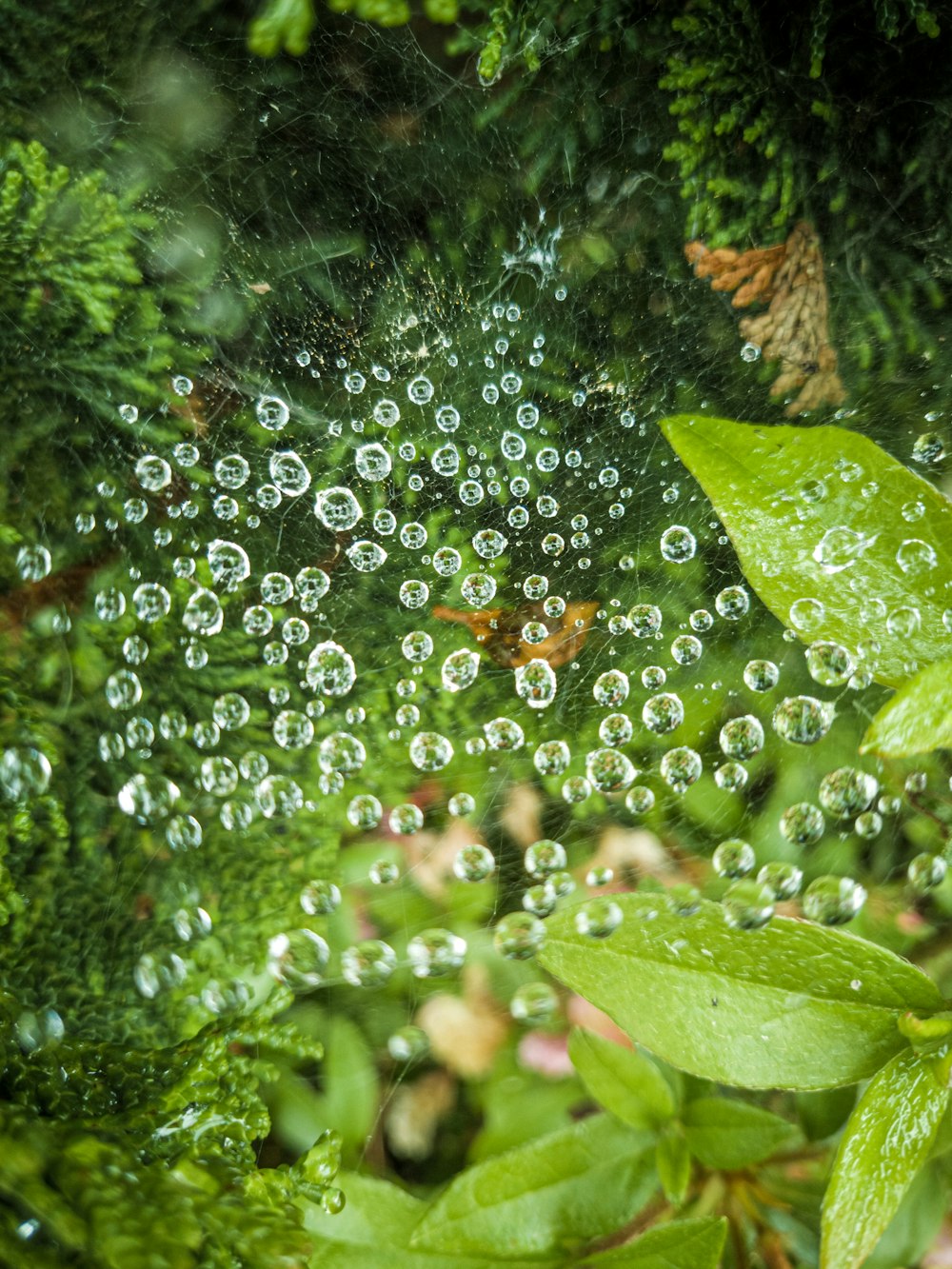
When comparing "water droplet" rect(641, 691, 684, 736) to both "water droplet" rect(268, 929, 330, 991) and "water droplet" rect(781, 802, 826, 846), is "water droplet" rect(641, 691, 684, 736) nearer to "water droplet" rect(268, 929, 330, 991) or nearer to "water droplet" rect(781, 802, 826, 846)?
"water droplet" rect(781, 802, 826, 846)

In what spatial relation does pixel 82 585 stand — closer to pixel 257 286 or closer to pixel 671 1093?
pixel 257 286

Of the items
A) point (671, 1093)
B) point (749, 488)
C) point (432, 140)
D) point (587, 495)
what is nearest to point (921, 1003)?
point (671, 1093)

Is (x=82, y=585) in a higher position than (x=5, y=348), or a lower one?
lower

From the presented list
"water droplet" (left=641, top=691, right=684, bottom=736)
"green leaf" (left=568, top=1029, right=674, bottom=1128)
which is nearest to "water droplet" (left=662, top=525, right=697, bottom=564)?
"water droplet" (left=641, top=691, right=684, bottom=736)

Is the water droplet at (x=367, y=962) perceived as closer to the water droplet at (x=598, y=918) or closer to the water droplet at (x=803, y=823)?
the water droplet at (x=598, y=918)

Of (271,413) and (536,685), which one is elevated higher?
(271,413)

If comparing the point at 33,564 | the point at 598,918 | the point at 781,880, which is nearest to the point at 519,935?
the point at 598,918

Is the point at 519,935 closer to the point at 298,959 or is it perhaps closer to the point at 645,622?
the point at 298,959

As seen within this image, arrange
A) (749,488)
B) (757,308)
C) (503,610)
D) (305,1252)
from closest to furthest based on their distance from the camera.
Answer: (305,1252), (749,488), (503,610), (757,308)
